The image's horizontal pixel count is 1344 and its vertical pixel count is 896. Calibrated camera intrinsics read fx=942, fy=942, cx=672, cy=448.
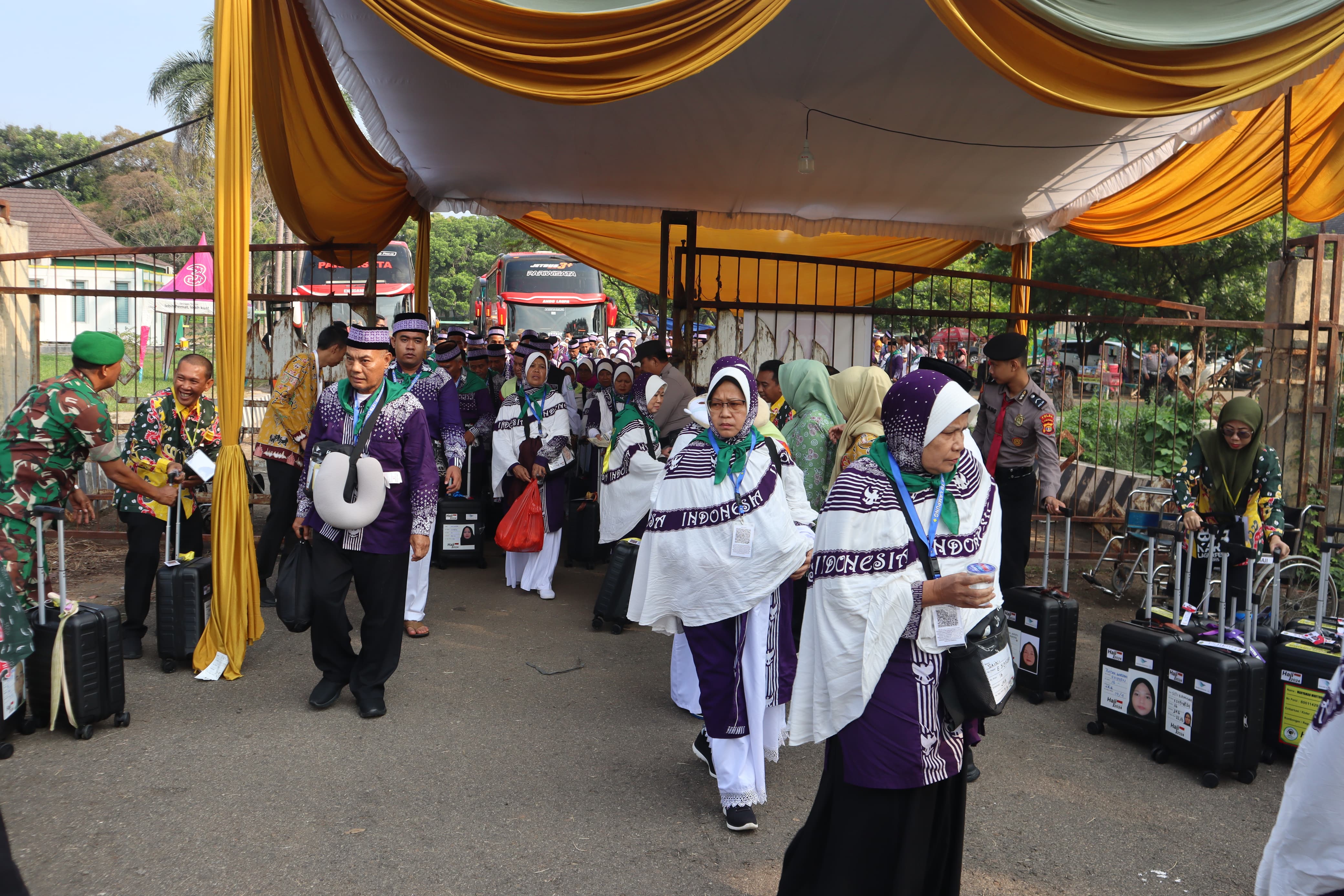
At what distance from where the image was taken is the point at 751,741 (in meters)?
3.76

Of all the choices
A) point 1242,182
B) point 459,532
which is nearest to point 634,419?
point 459,532

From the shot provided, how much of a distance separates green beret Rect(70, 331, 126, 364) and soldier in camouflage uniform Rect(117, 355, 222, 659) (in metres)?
0.84

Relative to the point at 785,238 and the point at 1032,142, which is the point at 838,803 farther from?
the point at 785,238

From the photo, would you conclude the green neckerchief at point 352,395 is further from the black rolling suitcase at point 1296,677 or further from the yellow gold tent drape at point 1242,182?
the yellow gold tent drape at point 1242,182

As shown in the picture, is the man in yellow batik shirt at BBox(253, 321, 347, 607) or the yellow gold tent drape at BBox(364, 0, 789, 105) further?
the man in yellow batik shirt at BBox(253, 321, 347, 607)

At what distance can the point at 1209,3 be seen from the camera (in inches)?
192

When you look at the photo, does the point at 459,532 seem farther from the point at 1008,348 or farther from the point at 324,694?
the point at 1008,348

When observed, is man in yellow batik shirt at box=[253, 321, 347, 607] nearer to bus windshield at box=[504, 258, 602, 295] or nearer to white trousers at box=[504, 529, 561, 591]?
white trousers at box=[504, 529, 561, 591]

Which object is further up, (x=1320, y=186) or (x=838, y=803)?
(x=1320, y=186)

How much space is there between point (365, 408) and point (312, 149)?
2811mm

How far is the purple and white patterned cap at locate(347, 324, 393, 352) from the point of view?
14.8 ft

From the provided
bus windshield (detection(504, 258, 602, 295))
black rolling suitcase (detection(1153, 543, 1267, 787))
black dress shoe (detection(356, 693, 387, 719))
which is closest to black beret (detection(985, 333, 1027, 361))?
black rolling suitcase (detection(1153, 543, 1267, 787))

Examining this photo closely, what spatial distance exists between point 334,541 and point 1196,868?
389 cm

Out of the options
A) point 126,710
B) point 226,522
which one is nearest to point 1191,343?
point 226,522
